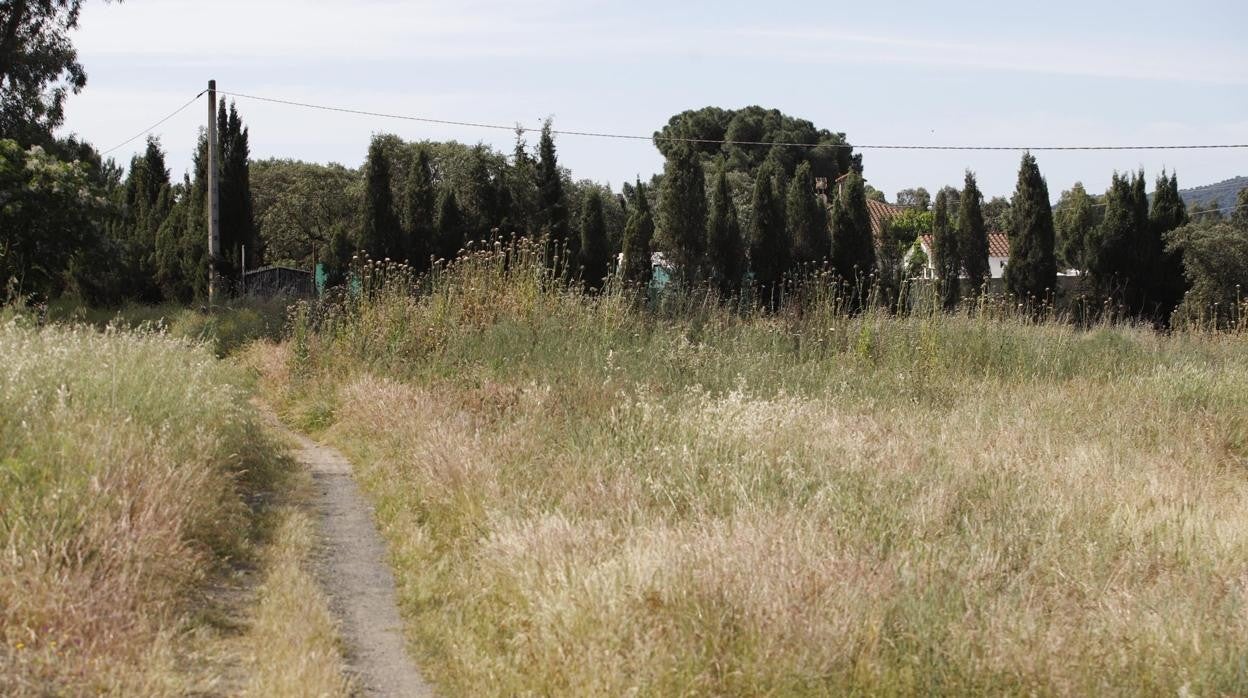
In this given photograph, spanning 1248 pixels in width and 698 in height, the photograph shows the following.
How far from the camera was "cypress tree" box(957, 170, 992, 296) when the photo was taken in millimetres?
35719

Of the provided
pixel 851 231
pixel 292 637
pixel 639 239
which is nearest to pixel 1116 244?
pixel 851 231

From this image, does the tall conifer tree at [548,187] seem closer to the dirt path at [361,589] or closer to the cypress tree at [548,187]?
the cypress tree at [548,187]

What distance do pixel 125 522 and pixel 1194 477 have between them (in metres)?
6.85

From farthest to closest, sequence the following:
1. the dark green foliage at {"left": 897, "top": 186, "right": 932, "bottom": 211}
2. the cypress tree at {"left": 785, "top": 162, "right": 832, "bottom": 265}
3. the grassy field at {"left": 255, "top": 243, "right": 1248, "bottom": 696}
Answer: the dark green foliage at {"left": 897, "top": 186, "right": 932, "bottom": 211} → the cypress tree at {"left": 785, "top": 162, "right": 832, "bottom": 265} → the grassy field at {"left": 255, "top": 243, "right": 1248, "bottom": 696}

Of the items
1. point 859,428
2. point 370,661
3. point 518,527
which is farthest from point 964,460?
point 370,661

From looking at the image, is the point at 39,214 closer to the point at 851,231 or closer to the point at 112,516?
the point at 112,516

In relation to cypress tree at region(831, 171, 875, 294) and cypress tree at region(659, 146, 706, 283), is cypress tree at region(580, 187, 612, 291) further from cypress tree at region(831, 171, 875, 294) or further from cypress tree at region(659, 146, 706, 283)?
cypress tree at region(831, 171, 875, 294)

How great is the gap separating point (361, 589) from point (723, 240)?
2597cm

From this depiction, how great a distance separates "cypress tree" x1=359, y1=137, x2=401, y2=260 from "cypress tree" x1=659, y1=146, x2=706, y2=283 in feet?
25.2

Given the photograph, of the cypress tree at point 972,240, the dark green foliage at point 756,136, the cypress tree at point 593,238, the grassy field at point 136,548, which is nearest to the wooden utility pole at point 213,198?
the cypress tree at point 593,238

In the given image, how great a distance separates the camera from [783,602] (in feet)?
13.6

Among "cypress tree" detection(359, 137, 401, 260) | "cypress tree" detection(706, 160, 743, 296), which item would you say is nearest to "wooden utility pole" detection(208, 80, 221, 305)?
"cypress tree" detection(359, 137, 401, 260)

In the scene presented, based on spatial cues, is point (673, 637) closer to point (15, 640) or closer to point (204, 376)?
point (15, 640)

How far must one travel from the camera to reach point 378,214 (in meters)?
28.0
